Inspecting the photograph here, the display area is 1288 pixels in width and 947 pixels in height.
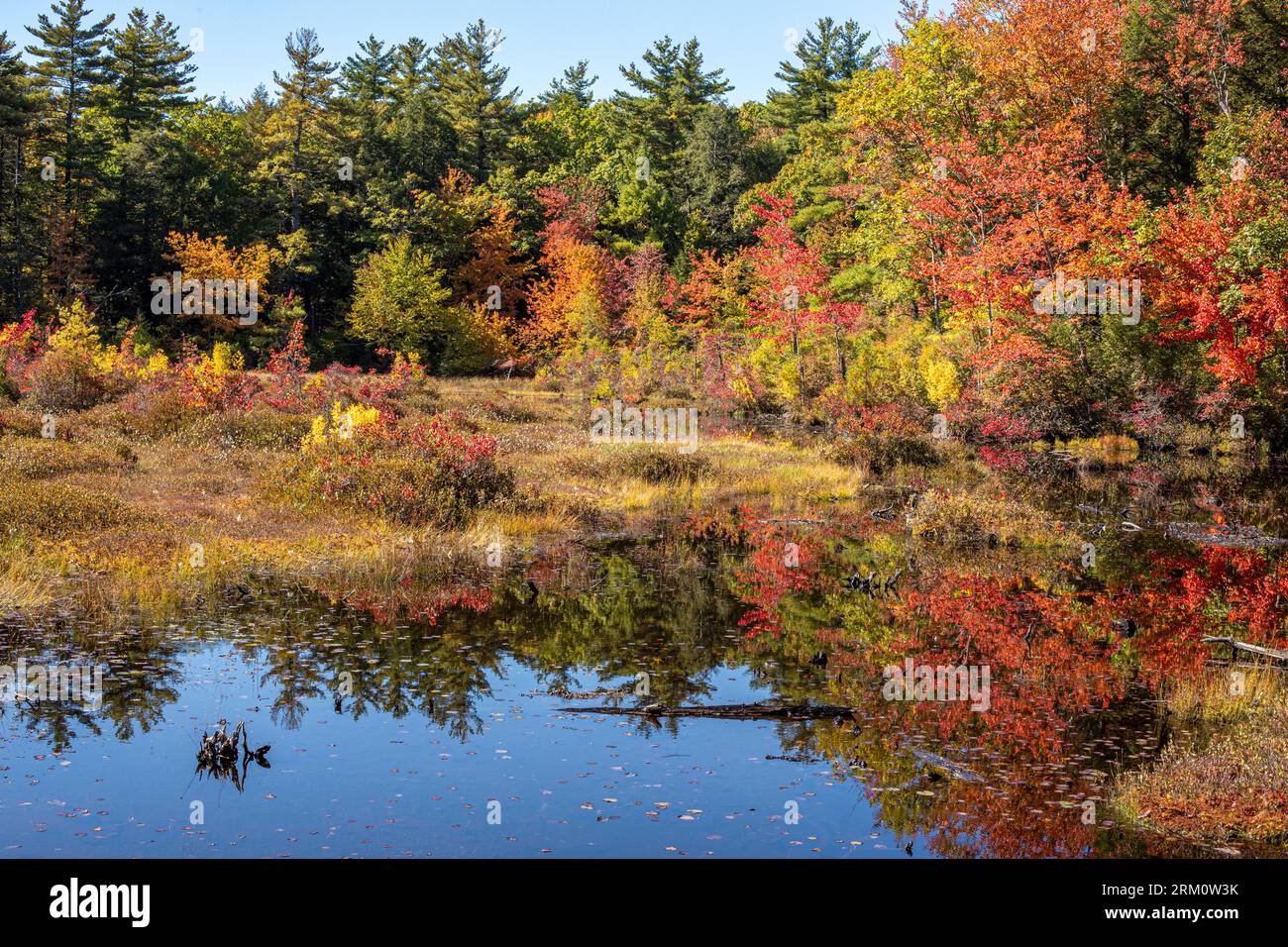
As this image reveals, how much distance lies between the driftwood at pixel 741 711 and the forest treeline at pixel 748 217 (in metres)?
23.7

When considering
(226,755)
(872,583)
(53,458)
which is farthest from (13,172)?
(226,755)

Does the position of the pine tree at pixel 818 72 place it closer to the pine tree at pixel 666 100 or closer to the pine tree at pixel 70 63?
the pine tree at pixel 666 100

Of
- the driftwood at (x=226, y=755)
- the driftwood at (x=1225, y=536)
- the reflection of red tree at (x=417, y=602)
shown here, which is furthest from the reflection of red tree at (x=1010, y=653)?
the driftwood at (x=1225, y=536)

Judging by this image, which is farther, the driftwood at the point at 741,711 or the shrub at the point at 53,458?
the shrub at the point at 53,458

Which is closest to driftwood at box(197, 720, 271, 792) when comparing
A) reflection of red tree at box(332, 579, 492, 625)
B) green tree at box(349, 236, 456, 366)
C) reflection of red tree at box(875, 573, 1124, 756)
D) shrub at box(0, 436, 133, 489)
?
reflection of red tree at box(332, 579, 492, 625)

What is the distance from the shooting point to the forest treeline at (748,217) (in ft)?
115

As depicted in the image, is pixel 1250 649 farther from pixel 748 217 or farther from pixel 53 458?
pixel 748 217

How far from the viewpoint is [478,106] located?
65.8 meters

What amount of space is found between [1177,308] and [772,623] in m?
23.7

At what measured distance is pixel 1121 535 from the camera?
71.2ft

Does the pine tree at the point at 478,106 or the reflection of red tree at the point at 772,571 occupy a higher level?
the pine tree at the point at 478,106

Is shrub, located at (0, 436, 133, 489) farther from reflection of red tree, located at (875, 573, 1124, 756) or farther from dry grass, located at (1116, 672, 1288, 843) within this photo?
dry grass, located at (1116, 672, 1288, 843)

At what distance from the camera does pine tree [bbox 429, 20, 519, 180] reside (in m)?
64.4

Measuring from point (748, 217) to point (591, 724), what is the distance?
55361 mm
